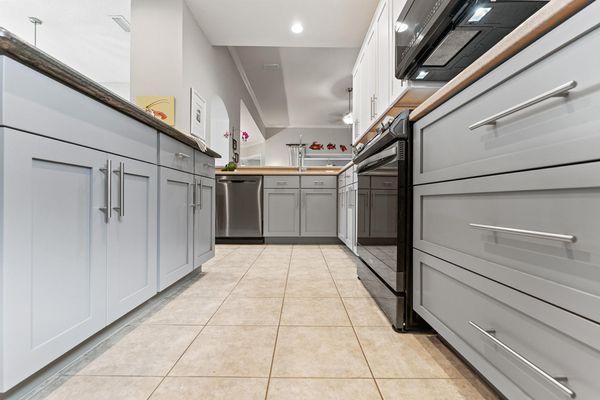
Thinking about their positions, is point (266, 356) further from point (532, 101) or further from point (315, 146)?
point (315, 146)

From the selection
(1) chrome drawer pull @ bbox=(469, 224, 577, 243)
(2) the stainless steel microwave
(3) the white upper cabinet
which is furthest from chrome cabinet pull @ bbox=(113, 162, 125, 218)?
(3) the white upper cabinet

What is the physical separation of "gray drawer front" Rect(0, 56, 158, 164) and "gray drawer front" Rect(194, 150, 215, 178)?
726 mm

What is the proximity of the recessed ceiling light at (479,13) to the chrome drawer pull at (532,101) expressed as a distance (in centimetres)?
62

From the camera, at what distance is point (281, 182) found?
3.93m

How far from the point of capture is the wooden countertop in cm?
73

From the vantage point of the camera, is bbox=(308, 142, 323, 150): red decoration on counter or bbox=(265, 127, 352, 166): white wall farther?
bbox=(265, 127, 352, 166): white wall

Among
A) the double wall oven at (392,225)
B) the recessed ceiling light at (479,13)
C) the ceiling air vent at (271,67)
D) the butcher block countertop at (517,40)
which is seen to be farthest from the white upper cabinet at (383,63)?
the ceiling air vent at (271,67)

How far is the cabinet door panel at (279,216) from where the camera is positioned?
3.92m

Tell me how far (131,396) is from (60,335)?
0.28m

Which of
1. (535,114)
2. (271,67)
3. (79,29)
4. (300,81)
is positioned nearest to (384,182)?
(535,114)

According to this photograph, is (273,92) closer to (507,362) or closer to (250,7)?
(250,7)

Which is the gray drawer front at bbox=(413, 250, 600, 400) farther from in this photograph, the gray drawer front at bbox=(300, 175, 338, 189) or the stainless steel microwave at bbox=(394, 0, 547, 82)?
the gray drawer front at bbox=(300, 175, 338, 189)

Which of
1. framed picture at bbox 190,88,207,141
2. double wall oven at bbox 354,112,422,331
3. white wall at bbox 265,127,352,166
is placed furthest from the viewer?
white wall at bbox 265,127,352,166

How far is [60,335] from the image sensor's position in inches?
35.1
